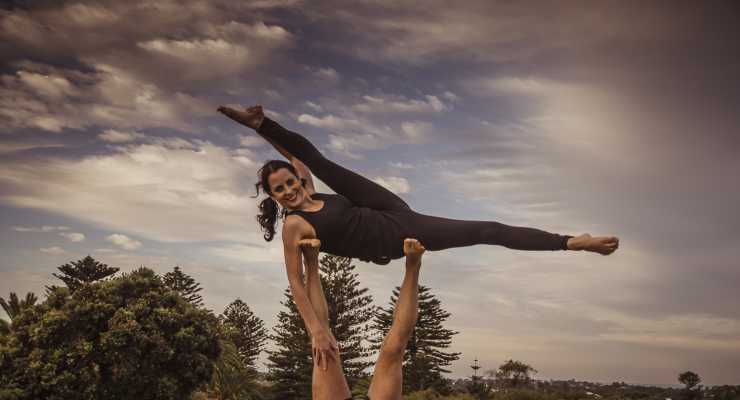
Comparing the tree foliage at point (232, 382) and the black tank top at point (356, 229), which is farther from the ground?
the black tank top at point (356, 229)

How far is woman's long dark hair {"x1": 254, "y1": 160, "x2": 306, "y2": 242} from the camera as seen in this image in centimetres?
381

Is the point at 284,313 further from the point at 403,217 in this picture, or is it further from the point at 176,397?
the point at 403,217

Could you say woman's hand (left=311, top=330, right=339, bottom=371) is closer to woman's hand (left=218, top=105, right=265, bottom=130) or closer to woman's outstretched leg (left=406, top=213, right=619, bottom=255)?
woman's outstretched leg (left=406, top=213, right=619, bottom=255)

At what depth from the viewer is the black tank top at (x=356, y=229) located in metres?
3.63

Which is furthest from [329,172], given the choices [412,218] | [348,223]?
[412,218]

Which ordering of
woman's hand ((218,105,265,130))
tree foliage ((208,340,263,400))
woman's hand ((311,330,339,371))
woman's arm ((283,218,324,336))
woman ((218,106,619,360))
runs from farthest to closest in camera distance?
tree foliage ((208,340,263,400)) → woman's hand ((218,105,265,130)) → woman ((218,106,619,360)) → woman's arm ((283,218,324,336)) → woman's hand ((311,330,339,371))

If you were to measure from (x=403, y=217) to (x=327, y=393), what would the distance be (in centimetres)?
116

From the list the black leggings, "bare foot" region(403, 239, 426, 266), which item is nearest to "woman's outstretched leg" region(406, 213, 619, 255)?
the black leggings

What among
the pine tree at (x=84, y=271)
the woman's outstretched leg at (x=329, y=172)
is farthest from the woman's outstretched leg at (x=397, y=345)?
the pine tree at (x=84, y=271)

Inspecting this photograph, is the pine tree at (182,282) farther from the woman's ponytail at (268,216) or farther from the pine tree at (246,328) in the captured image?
the woman's ponytail at (268,216)

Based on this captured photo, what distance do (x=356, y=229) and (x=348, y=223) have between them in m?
0.06

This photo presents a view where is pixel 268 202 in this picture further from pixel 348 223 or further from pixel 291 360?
pixel 291 360

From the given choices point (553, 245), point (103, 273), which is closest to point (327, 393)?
point (553, 245)

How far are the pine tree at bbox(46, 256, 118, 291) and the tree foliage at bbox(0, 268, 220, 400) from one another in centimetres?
1546
